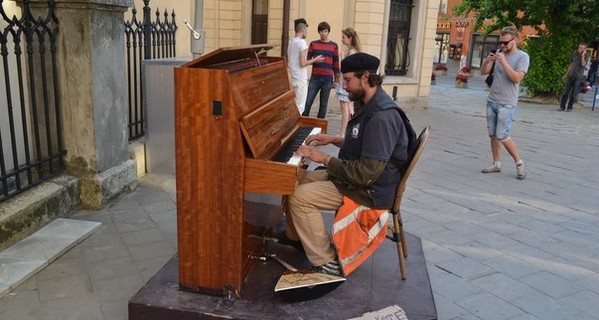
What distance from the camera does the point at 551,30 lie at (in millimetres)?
15258

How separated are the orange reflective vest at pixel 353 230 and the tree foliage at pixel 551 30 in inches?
550

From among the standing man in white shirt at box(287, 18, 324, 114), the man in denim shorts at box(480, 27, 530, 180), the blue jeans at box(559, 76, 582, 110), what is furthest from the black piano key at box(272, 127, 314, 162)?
the blue jeans at box(559, 76, 582, 110)

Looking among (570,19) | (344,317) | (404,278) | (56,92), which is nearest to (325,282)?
(344,317)

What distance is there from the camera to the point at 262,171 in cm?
275


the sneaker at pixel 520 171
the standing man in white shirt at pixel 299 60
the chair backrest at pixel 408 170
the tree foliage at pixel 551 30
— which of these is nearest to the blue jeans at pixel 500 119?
the sneaker at pixel 520 171

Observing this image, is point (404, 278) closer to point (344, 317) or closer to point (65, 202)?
point (344, 317)

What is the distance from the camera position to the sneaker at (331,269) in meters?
3.18

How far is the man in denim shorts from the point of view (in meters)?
5.98

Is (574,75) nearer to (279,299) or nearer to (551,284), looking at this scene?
(551,284)

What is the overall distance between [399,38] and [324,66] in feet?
17.1

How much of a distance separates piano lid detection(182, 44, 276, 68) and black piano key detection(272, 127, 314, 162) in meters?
0.66

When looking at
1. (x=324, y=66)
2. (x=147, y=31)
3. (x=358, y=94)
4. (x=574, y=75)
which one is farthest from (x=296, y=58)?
(x=574, y=75)

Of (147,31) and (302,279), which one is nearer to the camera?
(302,279)

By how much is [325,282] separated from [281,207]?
102cm
